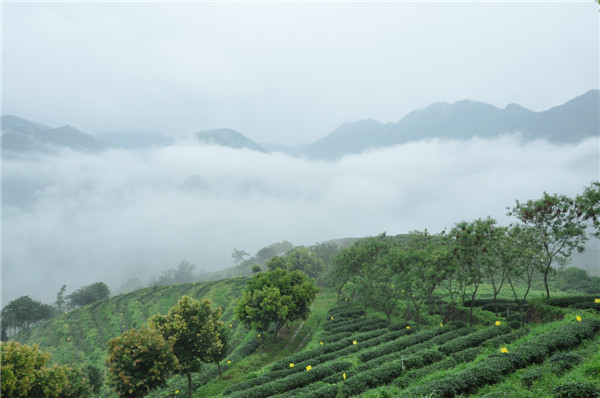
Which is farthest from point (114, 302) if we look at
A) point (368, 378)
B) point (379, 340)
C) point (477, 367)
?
point (477, 367)

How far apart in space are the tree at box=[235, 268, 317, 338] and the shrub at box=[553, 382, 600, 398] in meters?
30.1

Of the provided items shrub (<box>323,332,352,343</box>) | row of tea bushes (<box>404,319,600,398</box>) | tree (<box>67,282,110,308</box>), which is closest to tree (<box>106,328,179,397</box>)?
shrub (<box>323,332,352,343</box>)

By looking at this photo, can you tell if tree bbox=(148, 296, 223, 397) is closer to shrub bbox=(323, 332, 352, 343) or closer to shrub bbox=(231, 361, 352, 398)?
shrub bbox=(231, 361, 352, 398)

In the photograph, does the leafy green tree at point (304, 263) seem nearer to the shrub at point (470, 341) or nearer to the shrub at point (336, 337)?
the shrub at point (336, 337)

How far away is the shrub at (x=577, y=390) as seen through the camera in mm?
12773

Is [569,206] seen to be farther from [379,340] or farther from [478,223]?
[379,340]

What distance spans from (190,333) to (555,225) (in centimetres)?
3845

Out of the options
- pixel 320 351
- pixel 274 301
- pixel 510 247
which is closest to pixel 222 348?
pixel 274 301

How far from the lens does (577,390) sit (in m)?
12.9

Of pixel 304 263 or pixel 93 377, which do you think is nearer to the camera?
pixel 93 377

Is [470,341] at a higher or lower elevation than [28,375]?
lower

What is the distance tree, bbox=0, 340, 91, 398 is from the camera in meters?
20.2

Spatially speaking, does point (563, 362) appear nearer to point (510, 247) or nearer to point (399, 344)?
point (399, 344)

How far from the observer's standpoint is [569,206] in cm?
3058
